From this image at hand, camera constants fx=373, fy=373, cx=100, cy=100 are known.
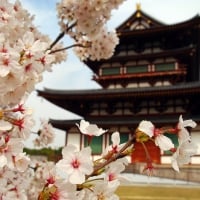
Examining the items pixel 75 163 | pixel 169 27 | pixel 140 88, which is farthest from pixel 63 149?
pixel 169 27

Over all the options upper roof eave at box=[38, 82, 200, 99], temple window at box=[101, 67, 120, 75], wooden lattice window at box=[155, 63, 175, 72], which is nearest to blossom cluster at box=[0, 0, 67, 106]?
upper roof eave at box=[38, 82, 200, 99]

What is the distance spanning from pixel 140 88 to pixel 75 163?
23060mm

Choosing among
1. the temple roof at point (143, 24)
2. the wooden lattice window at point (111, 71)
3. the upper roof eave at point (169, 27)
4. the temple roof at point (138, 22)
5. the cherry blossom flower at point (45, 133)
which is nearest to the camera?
the cherry blossom flower at point (45, 133)

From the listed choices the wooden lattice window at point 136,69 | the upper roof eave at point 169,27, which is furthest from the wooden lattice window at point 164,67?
the upper roof eave at point 169,27

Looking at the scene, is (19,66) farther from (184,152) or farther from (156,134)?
(184,152)

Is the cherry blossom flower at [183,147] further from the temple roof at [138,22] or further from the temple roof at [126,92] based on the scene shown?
the temple roof at [138,22]

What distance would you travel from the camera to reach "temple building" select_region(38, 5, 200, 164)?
23859 mm

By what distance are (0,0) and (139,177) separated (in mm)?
21060

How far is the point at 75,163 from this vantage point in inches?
58.5

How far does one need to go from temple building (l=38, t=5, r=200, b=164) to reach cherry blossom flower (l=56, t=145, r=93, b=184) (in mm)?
21250

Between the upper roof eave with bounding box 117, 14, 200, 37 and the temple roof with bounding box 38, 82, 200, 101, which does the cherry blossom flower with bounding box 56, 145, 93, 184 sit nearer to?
the temple roof with bounding box 38, 82, 200, 101

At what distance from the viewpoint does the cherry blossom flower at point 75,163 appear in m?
1.47

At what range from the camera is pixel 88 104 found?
2617 centimetres

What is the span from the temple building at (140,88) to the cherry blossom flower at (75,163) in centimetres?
2125
